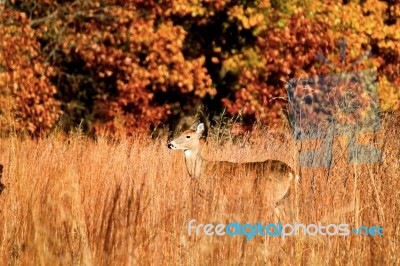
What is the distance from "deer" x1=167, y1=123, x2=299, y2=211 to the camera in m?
5.65

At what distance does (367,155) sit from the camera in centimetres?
513

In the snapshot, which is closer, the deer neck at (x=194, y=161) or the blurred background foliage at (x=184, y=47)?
the deer neck at (x=194, y=161)

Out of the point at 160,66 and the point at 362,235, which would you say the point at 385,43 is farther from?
the point at 362,235

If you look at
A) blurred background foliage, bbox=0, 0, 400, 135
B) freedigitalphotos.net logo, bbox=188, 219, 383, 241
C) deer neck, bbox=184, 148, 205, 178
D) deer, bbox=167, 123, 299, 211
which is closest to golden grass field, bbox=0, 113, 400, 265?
freedigitalphotos.net logo, bbox=188, 219, 383, 241

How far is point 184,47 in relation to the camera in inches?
645

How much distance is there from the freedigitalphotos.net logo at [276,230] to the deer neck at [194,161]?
2.44 m

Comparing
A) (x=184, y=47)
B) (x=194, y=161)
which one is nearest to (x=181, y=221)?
(x=194, y=161)

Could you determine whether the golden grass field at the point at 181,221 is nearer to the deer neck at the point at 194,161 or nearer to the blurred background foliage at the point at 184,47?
the deer neck at the point at 194,161

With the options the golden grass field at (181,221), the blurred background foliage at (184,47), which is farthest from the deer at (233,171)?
the blurred background foliage at (184,47)

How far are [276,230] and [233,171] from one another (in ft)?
5.55

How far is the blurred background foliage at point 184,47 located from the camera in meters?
14.3

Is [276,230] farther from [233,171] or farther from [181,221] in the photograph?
[233,171]

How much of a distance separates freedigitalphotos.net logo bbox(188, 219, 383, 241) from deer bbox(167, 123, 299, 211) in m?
0.32

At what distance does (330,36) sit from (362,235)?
409 inches
